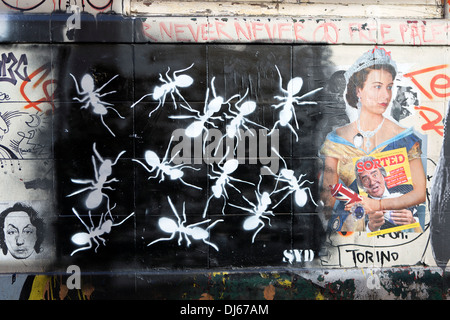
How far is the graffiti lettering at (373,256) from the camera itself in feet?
17.4

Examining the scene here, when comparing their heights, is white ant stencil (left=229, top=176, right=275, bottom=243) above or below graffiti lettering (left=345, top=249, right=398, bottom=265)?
above

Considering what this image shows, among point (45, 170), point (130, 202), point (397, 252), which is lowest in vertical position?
point (397, 252)

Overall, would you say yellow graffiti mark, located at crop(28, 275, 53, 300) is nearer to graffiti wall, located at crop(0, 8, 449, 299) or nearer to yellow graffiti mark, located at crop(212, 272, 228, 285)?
graffiti wall, located at crop(0, 8, 449, 299)

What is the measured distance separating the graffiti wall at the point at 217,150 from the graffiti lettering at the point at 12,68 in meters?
0.02

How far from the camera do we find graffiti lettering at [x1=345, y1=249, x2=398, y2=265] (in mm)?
5316

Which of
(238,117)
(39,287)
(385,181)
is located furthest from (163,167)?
(385,181)

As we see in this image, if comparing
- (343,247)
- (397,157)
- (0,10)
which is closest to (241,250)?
(343,247)

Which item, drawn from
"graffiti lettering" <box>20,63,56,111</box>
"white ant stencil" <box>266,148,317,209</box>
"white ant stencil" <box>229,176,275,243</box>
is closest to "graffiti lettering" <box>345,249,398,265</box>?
"white ant stencil" <box>266,148,317,209</box>

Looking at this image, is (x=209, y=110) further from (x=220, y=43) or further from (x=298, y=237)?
(x=298, y=237)

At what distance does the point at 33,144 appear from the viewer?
5141 mm

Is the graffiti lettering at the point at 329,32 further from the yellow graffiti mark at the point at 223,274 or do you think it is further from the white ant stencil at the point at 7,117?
the white ant stencil at the point at 7,117

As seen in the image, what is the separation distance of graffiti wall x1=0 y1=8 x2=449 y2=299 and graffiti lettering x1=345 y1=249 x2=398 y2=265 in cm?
2

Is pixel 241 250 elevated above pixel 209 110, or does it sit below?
Result: below
